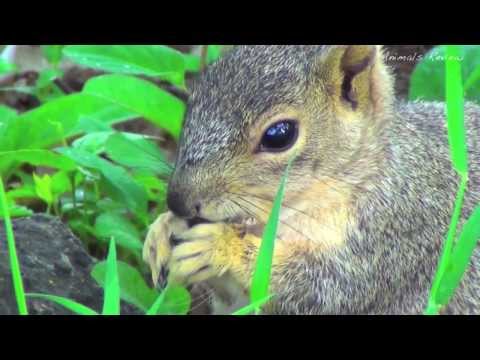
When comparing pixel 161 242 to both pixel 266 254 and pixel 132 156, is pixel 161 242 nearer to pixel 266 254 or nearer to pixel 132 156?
pixel 132 156

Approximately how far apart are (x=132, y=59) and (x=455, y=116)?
1297mm

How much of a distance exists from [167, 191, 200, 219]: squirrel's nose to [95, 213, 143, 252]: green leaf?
1.44ft

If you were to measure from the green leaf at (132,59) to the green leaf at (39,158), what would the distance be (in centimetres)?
33

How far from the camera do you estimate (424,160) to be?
2.61 metres

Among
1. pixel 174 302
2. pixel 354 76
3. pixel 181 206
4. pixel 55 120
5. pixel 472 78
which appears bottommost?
pixel 174 302

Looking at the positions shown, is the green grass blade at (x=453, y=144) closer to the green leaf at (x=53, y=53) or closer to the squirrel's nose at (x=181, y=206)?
the squirrel's nose at (x=181, y=206)

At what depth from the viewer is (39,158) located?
2803 millimetres

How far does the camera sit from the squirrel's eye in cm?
230

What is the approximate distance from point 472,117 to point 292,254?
84 centimetres

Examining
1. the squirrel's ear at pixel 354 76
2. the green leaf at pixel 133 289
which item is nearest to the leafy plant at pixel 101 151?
the green leaf at pixel 133 289

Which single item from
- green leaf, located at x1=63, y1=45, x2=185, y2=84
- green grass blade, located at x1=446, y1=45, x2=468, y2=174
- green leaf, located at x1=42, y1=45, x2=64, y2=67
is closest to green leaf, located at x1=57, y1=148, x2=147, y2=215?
green leaf, located at x1=63, y1=45, x2=185, y2=84

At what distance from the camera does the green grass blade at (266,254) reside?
1924 mm

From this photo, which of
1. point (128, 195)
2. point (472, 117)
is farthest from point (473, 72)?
point (128, 195)

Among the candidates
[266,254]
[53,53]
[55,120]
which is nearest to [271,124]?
[266,254]
